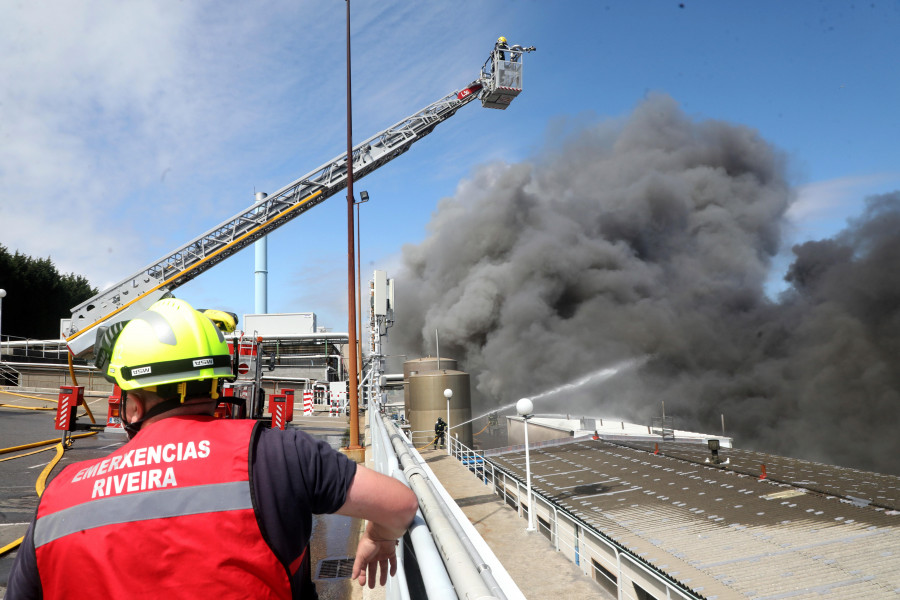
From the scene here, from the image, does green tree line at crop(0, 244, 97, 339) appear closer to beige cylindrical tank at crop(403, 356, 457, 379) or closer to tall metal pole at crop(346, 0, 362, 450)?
beige cylindrical tank at crop(403, 356, 457, 379)

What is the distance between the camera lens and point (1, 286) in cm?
3269

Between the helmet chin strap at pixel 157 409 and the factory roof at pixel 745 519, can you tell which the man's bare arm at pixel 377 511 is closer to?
the helmet chin strap at pixel 157 409

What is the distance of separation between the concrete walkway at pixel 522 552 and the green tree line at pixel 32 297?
35997mm

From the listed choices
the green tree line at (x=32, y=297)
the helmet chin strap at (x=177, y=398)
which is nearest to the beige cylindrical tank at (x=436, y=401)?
the helmet chin strap at (x=177, y=398)

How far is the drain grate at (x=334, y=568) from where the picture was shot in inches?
189

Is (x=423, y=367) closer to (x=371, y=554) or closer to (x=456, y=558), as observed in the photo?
(x=371, y=554)

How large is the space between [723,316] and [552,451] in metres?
22.7

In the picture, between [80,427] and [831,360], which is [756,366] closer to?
[831,360]

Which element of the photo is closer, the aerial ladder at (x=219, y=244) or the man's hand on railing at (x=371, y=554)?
the man's hand on railing at (x=371, y=554)

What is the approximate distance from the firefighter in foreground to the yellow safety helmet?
46mm

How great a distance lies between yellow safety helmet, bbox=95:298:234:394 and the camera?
1.39 m

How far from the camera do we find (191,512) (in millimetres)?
1113

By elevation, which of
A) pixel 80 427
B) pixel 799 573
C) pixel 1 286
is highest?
pixel 1 286

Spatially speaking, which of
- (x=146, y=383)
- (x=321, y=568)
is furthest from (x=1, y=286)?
(x=146, y=383)
